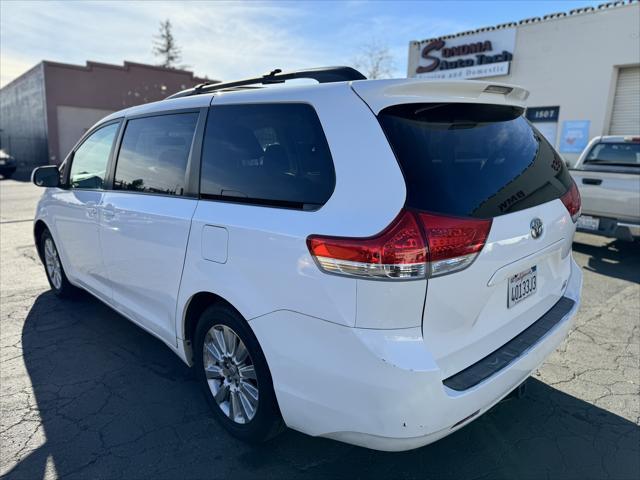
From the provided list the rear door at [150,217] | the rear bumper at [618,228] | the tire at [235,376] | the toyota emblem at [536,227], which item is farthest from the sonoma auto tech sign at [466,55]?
the tire at [235,376]

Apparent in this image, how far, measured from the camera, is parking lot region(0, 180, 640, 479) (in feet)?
8.04

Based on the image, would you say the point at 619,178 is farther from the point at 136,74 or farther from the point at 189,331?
the point at 136,74

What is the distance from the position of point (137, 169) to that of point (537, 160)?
103 inches

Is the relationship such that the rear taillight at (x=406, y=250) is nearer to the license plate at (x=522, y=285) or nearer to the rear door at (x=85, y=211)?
the license plate at (x=522, y=285)

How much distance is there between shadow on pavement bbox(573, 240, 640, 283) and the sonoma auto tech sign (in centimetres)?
983

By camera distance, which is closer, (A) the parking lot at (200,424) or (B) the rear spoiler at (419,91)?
(B) the rear spoiler at (419,91)

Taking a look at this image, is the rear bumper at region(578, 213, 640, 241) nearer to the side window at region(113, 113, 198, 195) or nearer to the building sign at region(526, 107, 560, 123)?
the side window at region(113, 113, 198, 195)

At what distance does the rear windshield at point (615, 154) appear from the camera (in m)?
6.98

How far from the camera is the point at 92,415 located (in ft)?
9.52

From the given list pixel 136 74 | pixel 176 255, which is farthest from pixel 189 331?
pixel 136 74

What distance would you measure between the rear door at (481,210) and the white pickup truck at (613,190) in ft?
14.7

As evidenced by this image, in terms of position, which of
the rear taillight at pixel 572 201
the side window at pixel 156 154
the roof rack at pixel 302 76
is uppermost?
the roof rack at pixel 302 76

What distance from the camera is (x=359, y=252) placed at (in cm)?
184

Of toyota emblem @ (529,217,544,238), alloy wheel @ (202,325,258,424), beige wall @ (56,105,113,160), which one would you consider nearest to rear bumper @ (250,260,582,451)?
alloy wheel @ (202,325,258,424)
